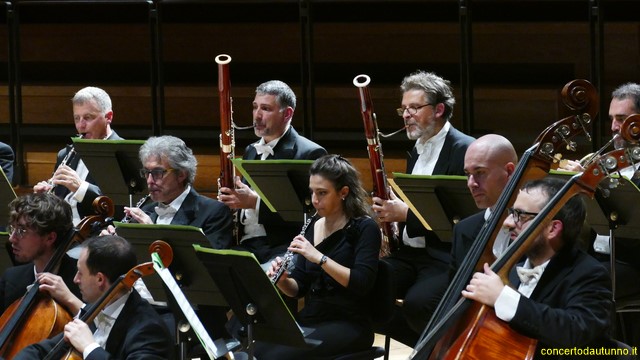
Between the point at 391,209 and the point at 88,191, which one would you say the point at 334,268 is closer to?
the point at 391,209

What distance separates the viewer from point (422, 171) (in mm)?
4207

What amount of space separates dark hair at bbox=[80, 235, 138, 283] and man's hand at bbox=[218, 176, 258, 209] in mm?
963

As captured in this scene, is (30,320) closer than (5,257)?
Yes

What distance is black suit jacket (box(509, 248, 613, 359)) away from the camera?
2.68 m

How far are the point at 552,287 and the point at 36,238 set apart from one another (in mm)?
1823

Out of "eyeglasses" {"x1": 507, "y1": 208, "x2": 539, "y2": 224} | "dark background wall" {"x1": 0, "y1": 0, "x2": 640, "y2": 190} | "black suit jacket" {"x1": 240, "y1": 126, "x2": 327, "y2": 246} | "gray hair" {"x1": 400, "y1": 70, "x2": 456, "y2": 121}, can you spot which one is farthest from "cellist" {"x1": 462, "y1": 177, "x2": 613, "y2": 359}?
"dark background wall" {"x1": 0, "y1": 0, "x2": 640, "y2": 190}

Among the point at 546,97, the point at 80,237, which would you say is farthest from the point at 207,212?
the point at 546,97

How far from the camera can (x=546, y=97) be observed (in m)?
5.98

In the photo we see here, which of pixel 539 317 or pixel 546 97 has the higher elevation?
pixel 546 97

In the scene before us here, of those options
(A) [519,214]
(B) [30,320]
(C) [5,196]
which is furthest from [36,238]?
(A) [519,214]

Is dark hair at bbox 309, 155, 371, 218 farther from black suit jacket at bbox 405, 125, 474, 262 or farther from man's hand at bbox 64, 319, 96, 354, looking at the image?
man's hand at bbox 64, 319, 96, 354

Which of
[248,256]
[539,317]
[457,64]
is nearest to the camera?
[539,317]

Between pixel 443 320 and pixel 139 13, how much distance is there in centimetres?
449

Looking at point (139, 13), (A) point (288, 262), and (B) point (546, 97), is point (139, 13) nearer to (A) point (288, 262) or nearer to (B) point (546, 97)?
(B) point (546, 97)
